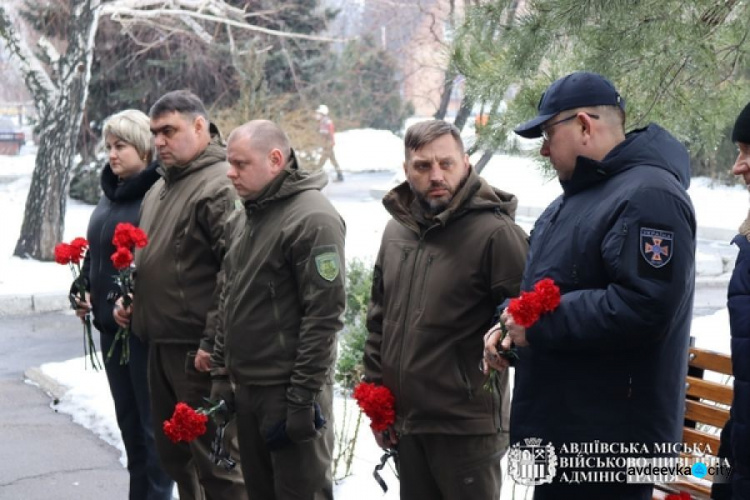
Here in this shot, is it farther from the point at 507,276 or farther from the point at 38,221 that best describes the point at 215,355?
the point at 38,221

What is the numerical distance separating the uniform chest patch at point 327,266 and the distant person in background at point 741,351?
159 centimetres

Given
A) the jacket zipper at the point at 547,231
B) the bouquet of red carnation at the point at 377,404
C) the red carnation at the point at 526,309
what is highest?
the jacket zipper at the point at 547,231

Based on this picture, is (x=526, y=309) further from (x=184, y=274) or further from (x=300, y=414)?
(x=184, y=274)

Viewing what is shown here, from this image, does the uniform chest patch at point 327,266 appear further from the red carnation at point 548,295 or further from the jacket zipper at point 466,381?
the red carnation at point 548,295

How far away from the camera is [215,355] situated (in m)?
4.59

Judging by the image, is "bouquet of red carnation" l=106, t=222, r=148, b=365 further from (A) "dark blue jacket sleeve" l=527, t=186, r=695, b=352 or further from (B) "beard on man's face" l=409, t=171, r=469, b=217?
(A) "dark blue jacket sleeve" l=527, t=186, r=695, b=352

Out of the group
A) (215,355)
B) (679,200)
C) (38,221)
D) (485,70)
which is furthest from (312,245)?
(38,221)

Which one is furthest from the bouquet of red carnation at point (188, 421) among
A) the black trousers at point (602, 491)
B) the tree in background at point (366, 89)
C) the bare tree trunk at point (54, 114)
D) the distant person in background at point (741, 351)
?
the tree in background at point (366, 89)

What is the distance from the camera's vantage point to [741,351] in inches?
121

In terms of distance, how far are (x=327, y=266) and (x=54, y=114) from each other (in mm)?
12353

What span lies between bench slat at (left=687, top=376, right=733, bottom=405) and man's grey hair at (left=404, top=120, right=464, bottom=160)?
1.53m

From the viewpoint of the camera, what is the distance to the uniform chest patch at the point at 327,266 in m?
4.21

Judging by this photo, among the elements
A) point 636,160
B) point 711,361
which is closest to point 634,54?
point 711,361

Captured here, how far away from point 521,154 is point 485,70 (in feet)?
2.08
